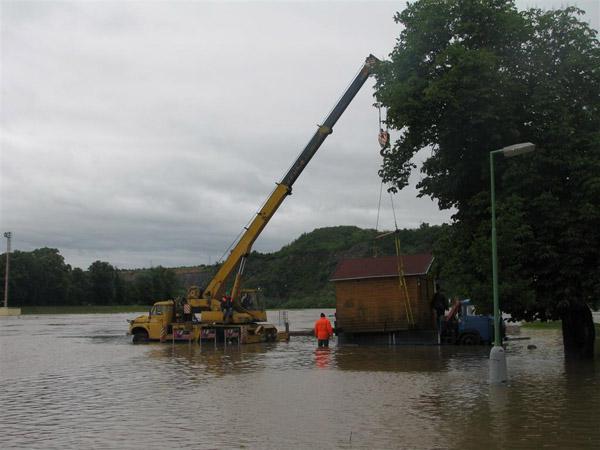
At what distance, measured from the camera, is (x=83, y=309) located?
136000 mm

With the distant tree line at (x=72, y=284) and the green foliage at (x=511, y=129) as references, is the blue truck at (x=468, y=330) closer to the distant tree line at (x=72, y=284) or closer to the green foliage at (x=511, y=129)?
the green foliage at (x=511, y=129)

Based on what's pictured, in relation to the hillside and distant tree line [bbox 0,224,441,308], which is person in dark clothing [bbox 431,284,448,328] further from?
the hillside

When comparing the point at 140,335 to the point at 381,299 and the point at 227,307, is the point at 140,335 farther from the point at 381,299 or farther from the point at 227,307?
the point at 381,299

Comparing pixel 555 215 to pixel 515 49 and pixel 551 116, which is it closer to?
pixel 551 116

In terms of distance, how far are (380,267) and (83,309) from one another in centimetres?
11594

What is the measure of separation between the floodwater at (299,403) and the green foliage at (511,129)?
3.19 metres

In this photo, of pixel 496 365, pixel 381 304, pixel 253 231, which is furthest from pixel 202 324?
pixel 496 365

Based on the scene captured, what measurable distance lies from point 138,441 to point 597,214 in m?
15.9

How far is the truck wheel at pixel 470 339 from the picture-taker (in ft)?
98.0

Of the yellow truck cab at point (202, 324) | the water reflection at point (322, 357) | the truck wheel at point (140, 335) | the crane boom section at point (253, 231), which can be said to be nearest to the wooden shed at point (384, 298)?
the water reflection at point (322, 357)

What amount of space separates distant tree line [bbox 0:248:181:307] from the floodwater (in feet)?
369

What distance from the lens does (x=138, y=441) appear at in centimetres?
1027

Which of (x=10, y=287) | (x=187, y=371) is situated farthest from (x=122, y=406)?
(x=10, y=287)

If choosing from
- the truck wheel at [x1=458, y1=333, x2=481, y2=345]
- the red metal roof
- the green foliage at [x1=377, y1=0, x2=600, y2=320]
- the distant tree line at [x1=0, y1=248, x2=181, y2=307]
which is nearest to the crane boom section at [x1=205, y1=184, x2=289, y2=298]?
the red metal roof
